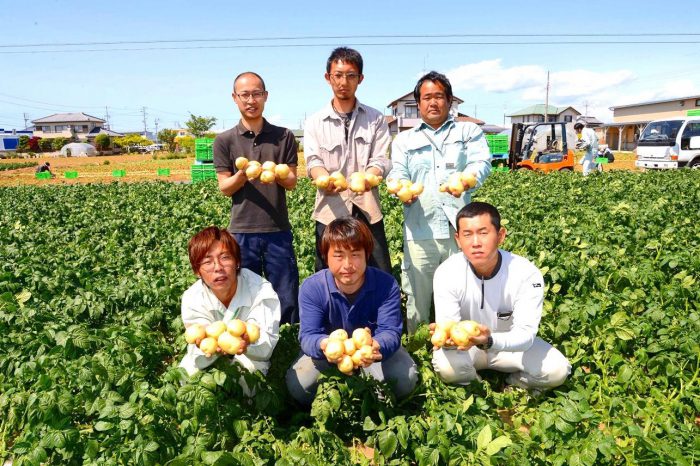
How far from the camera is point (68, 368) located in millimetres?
2941

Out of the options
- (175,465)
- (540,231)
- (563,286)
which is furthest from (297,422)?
(540,231)

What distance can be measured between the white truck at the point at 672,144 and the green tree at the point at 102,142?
54.2 metres

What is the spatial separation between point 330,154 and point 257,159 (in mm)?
516

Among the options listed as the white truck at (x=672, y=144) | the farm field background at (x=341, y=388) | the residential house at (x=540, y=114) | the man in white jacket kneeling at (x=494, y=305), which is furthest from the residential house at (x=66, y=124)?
the man in white jacket kneeling at (x=494, y=305)

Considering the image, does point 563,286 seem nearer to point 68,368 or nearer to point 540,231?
point 540,231

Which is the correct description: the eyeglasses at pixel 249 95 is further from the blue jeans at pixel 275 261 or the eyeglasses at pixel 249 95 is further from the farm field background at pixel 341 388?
the farm field background at pixel 341 388

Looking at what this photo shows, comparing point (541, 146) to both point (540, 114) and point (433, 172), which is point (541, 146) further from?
point (540, 114)

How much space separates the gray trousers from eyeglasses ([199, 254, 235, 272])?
709mm

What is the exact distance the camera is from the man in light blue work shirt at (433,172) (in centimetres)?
354

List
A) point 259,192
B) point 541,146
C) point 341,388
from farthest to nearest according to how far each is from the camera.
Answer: point 541,146
point 259,192
point 341,388

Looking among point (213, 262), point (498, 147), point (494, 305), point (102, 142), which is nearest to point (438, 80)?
point (494, 305)

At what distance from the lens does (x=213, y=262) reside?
Answer: 2.86 metres

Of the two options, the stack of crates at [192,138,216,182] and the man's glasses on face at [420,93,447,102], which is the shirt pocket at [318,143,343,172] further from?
the stack of crates at [192,138,216,182]

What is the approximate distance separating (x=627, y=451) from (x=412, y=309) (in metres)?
1.68
